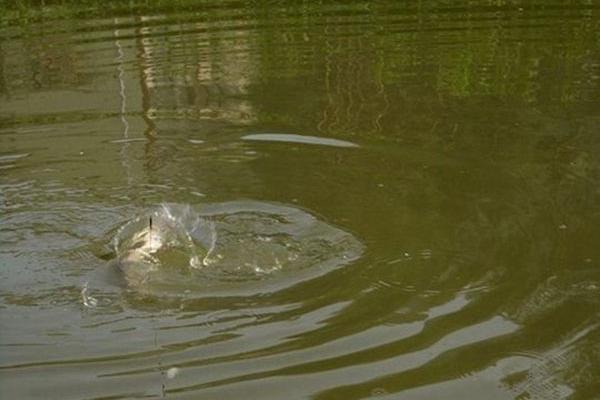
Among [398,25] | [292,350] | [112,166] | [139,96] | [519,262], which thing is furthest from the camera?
[398,25]

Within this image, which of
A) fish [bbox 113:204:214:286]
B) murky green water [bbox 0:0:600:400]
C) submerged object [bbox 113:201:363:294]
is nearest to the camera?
murky green water [bbox 0:0:600:400]

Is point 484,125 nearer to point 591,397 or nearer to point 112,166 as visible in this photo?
point 112,166

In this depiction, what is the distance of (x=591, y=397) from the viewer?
399 centimetres

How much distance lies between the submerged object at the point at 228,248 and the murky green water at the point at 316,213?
2 cm

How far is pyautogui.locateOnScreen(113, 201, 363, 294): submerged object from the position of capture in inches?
199

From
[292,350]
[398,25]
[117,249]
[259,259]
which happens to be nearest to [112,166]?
[117,249]

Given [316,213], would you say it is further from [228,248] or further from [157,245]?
[157,245]

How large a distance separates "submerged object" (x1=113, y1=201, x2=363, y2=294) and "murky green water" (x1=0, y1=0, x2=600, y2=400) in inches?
0.8

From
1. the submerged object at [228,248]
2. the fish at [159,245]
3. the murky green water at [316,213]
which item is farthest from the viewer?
the fish at [159,245]

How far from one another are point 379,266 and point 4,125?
14.6ft

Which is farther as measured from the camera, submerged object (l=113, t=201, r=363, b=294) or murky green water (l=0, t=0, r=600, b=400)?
submerged object (l=113, t=201, r=363, b=294)

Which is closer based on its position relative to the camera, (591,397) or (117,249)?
(591,397)

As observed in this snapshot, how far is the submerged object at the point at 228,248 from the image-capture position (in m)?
5.05

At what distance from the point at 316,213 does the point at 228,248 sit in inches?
27.9
